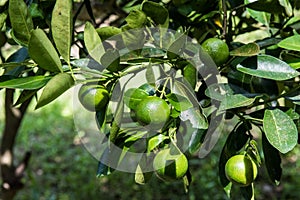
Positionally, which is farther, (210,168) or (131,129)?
(210,168)

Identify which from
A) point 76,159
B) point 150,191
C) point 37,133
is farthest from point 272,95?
point 37,133

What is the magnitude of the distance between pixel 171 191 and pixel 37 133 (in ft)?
4.00

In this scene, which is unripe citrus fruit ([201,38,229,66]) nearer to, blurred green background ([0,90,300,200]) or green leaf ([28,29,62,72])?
green leaf ([28,29,62,72])

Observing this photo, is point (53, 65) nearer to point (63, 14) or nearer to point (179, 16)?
point (63, 14)

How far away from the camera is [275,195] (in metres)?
A: 2.57

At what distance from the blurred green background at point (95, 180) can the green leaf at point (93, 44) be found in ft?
6.31

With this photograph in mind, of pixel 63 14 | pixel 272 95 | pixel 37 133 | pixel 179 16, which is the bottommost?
pixel 37 133

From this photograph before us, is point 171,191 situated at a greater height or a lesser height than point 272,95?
lesser

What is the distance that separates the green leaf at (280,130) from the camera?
1.97 feet

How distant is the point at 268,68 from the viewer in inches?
24.8

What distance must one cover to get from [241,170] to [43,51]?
293 millimetres

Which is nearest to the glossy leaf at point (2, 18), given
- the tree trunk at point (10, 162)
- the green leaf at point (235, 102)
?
the green leaf at point (235, 102)

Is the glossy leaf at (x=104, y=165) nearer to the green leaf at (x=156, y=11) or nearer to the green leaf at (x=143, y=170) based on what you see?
the green leaf at (x=143, y=170)

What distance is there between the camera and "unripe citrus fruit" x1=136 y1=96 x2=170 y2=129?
1.77ft
